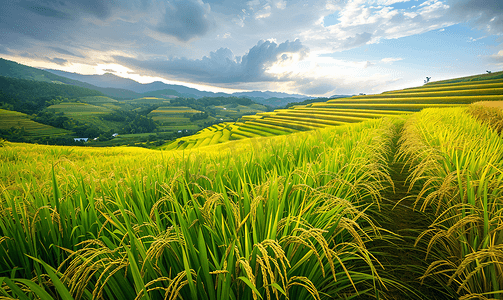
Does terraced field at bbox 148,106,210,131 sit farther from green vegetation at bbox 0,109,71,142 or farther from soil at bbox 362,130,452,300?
soil at bbox 362,130,452,300

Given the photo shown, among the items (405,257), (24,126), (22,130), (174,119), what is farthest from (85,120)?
(405,257)

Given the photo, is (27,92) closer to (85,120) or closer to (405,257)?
(85,120)

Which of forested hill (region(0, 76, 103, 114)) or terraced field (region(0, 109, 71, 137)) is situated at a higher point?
forested hill (region(0, 76, 103, 114))

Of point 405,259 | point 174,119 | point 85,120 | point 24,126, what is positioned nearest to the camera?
point 405,259

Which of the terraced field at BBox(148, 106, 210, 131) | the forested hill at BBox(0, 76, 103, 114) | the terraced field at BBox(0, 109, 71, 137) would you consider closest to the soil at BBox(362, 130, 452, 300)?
the terraced field at BBox(0, 109, 71, 137)

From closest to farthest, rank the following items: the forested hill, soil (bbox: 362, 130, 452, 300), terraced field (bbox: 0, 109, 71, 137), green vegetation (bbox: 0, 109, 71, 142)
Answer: soil (bbox: 362, 130, 452, 300), green vegetation (bbox: 0, 109, 71, 142), terraced field (bbox: 0, 109, 71, 137), the forested hill

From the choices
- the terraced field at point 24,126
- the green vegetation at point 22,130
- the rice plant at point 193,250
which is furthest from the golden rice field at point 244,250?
the terraced field at point 24,126

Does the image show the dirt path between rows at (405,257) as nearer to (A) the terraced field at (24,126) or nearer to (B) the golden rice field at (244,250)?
(B) the golden rice field at (244,250)

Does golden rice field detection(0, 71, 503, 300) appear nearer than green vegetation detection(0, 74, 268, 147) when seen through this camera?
Yes

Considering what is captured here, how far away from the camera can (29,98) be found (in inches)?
6152

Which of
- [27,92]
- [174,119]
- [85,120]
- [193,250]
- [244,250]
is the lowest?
[244,250]

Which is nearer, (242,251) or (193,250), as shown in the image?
(193,250)

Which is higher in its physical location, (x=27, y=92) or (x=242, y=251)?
(x=27, y=92)

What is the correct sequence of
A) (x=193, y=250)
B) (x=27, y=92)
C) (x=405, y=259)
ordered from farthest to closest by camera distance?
(x=27, y=92), (x=405, y=259), (x=193, y=250)
